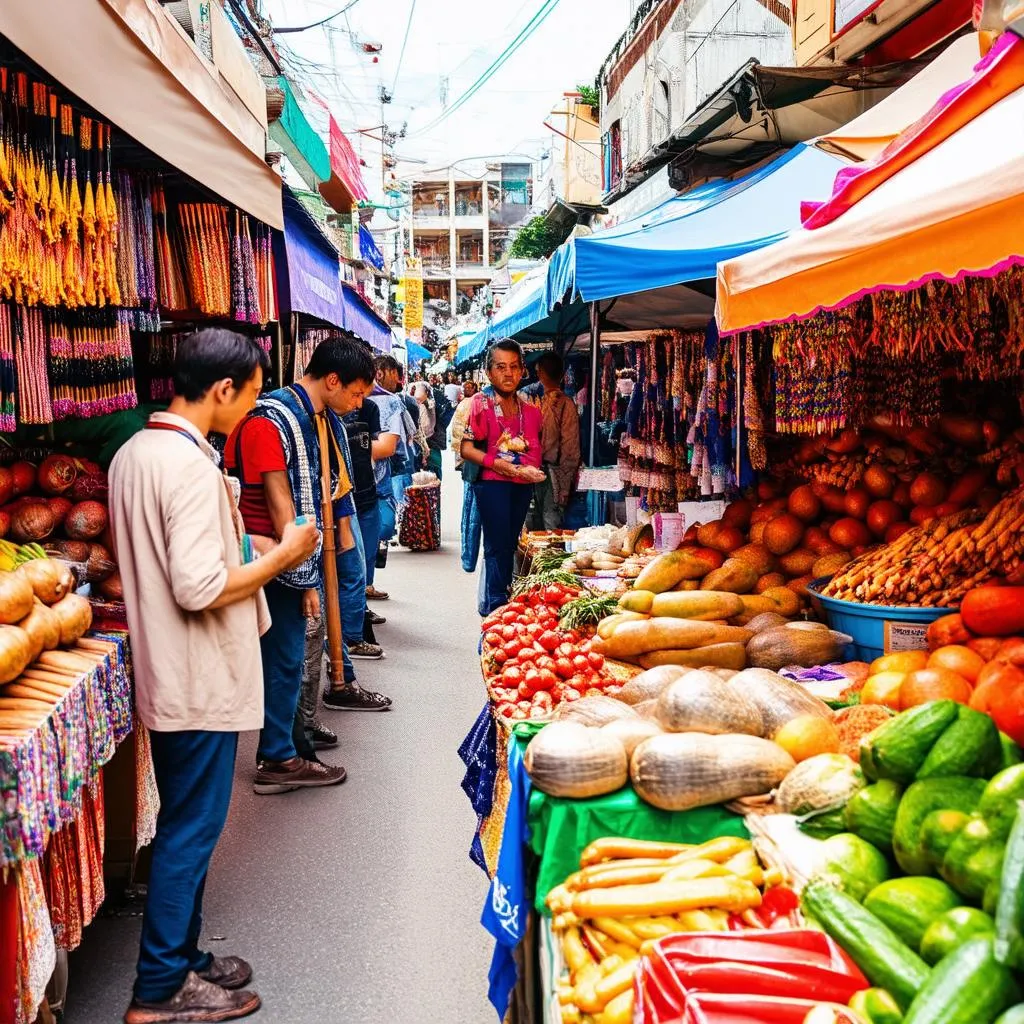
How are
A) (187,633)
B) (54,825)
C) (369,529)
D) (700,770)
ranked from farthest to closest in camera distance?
(369,529) < (187,633) < (54,825) < (700,770)

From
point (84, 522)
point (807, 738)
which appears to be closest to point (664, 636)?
point (807, 738)

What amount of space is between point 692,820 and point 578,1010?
65 cm

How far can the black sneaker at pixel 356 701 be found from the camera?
660cm

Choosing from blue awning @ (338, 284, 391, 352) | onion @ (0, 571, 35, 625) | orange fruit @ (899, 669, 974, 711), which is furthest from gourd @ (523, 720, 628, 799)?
blue awning @ (338, 284, 391, 352)

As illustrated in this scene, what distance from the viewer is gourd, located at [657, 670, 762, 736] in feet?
9.01

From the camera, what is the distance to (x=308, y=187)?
12.6m

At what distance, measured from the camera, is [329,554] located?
5.30m

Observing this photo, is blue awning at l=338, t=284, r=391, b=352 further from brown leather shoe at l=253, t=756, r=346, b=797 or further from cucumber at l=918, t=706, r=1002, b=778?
cucumber at l=918, t=706, r=1002, b=778

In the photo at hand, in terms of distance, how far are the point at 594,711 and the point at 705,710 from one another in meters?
0.41

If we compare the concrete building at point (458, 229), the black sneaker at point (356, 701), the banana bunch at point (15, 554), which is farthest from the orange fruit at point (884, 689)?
the concrete building at point (458, 229)

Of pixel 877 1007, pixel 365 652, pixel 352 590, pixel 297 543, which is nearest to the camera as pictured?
pixel 877 1007

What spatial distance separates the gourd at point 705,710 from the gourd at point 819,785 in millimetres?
242

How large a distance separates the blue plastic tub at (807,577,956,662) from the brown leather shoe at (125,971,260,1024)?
8.66ft

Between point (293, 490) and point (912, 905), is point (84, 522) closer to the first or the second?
point (293, 490)
